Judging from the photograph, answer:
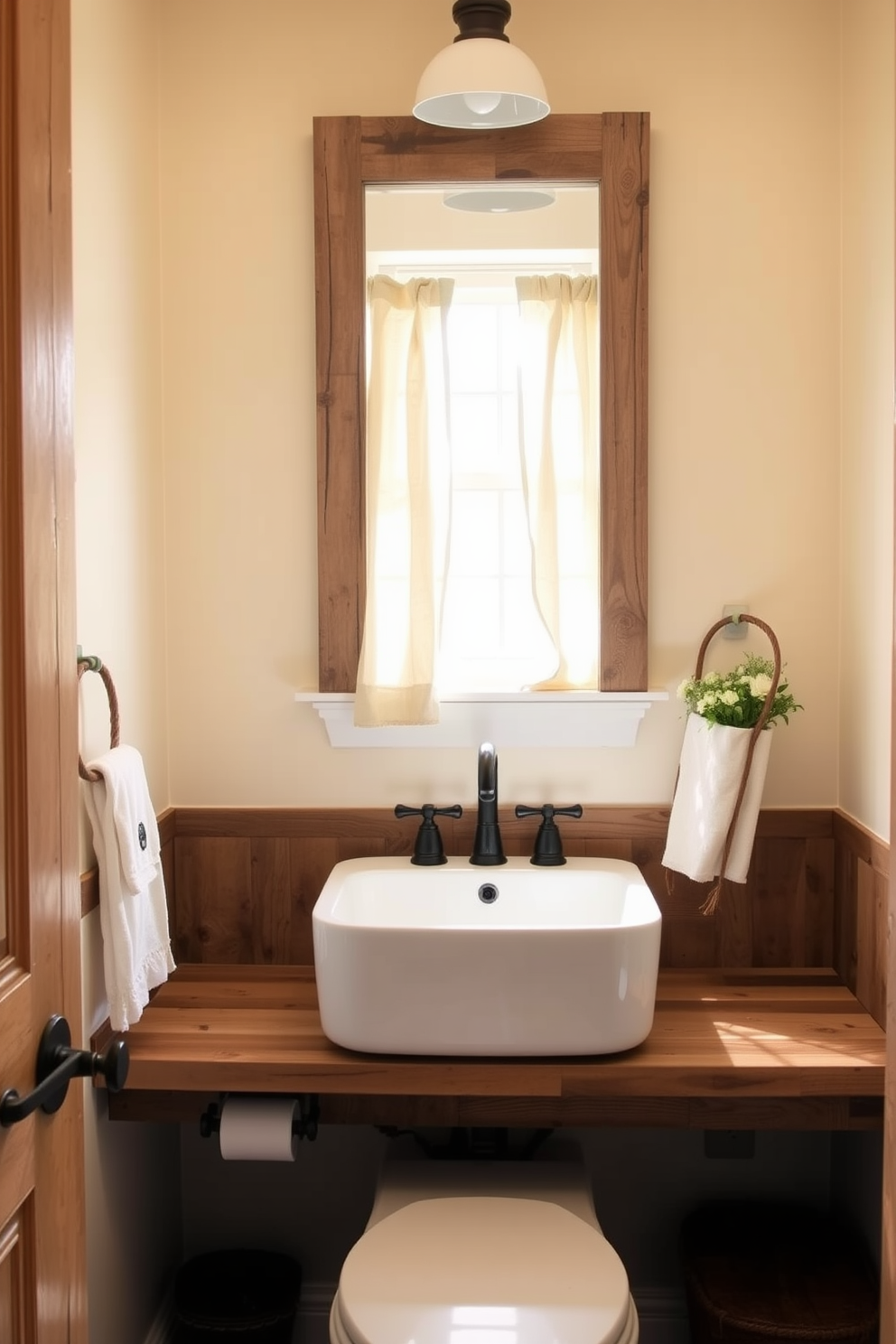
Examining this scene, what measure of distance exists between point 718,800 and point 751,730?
0.45ft

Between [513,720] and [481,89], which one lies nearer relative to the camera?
[481,89]

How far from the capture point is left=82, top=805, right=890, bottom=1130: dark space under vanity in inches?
76.0

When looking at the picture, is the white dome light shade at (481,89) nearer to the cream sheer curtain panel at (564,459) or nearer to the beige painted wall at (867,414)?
the cream sheer curtain panel at (564,459)

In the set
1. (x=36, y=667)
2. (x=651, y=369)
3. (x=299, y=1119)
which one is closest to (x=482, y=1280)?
(x=299, y=1119)

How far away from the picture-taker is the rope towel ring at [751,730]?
219 centimetres

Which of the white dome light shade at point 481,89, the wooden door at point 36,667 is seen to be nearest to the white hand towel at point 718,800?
the white dome light shade at point 481,89

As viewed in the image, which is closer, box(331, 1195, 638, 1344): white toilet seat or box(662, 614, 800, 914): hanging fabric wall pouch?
box(331, 1195, 638, 1344): white toilet seat

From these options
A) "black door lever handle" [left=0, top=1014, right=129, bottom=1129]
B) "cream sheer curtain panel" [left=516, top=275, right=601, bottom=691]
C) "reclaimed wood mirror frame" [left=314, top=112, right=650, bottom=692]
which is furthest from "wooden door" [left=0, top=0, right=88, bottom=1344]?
"cream sheer curtain panel" [left=516, top=275, right=601, bottom=691]

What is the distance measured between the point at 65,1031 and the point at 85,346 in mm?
1190

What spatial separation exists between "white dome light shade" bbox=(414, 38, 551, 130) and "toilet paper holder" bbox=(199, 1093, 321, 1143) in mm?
1638

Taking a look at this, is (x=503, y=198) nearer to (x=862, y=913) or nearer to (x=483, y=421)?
(x=483, y=421)

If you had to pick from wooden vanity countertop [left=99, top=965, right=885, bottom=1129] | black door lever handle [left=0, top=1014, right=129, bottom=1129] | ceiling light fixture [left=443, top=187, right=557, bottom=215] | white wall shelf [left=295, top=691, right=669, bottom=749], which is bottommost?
wooden vanity countertop [left=99, top=965, right=885, bottom=1129]

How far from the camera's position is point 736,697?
2.20 meters

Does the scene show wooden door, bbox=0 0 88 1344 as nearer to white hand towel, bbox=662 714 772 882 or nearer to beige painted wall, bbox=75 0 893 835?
beige painted wall, bbox=75 0 893 835
